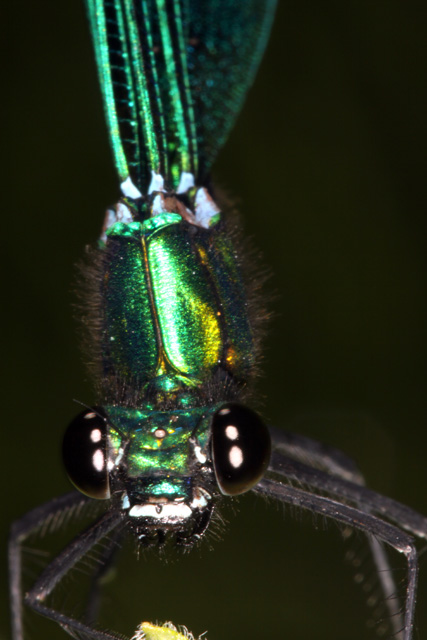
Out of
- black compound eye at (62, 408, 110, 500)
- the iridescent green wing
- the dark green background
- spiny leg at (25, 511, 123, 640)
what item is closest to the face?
black compound eye at (62, 408, 110, 500)

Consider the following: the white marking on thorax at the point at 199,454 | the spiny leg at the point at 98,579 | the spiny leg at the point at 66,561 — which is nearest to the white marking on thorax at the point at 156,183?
the white marking on thorax at the point at 199,454

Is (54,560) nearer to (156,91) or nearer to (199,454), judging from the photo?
(199,454)

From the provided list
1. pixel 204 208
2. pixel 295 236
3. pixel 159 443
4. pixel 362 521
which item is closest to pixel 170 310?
pixel 159 443

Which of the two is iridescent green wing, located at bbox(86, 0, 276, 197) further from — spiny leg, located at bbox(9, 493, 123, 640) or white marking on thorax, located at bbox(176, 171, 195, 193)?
spiny leg, located at bbox(9, 493, 123, 640)

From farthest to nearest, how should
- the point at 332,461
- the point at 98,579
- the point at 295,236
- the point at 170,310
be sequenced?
the point at 295,236, the point at 332,461, the point at 98,579, the point at 170,310

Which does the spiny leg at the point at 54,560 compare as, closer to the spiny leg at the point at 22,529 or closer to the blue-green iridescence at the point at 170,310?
the spiny leg at the point at 22,529

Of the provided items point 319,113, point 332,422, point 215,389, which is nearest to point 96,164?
point 319,113

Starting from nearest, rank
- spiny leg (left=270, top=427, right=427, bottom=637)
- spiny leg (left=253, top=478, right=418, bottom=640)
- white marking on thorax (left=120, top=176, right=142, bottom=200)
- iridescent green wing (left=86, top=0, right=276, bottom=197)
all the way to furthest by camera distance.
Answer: spiny leg (left=253, top=478, right=418, bottom=640)
white marking on thorax (left=120, top=176, right=142, bottom=200)
iridescent green wing (left=86, top=0, right=276, bottom=197)
spiny leg (left=270, top=427, right=427, bottom=637)
